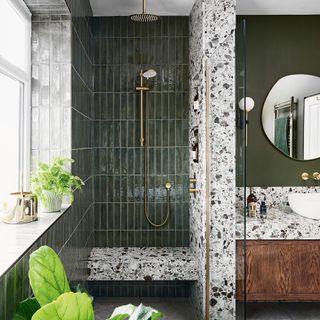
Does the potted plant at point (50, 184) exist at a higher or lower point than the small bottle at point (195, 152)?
lower

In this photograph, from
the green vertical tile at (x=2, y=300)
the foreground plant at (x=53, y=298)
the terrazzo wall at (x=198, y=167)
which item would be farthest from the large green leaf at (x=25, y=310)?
the terrazzo wall at (x=198, y=167)

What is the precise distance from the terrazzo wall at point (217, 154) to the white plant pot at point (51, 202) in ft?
3.45

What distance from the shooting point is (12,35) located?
250cm

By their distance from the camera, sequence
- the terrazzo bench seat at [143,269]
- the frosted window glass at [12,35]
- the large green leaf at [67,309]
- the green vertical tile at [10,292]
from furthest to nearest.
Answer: the terrazzo bench seat at [143,269] → the frosted window glass at [12,35] → the green vertical tile at [10,292] → the large green leaf at [67,309]

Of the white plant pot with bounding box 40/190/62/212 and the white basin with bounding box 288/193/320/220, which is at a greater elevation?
the white plant pot with bounding box 40/190/62/212

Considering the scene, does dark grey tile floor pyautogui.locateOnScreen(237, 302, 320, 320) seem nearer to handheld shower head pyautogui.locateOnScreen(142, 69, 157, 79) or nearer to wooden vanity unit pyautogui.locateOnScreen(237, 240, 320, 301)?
wooden vanity unit pyautogui.locateOnScreen(237, 240, 320, 301)

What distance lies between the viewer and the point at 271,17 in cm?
409

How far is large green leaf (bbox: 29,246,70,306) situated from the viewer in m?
1.23

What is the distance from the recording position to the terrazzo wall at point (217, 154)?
2666 mm

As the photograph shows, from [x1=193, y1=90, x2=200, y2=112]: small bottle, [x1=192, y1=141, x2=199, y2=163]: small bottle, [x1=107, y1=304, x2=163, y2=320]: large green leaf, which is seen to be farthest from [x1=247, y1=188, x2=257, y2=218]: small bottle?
[x1=107, y1=304, x2=163, y2=320]: large green leaf

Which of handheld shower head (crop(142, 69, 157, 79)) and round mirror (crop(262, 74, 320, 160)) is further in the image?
round mirror (crop(262, 74, 320, 160))

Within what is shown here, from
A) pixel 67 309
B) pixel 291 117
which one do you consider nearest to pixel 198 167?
pixel 291 117

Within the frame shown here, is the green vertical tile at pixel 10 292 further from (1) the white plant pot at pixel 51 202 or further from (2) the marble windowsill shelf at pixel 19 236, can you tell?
(1) the white plant pot at pixel 51 202

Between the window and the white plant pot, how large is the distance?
6.1 inches
